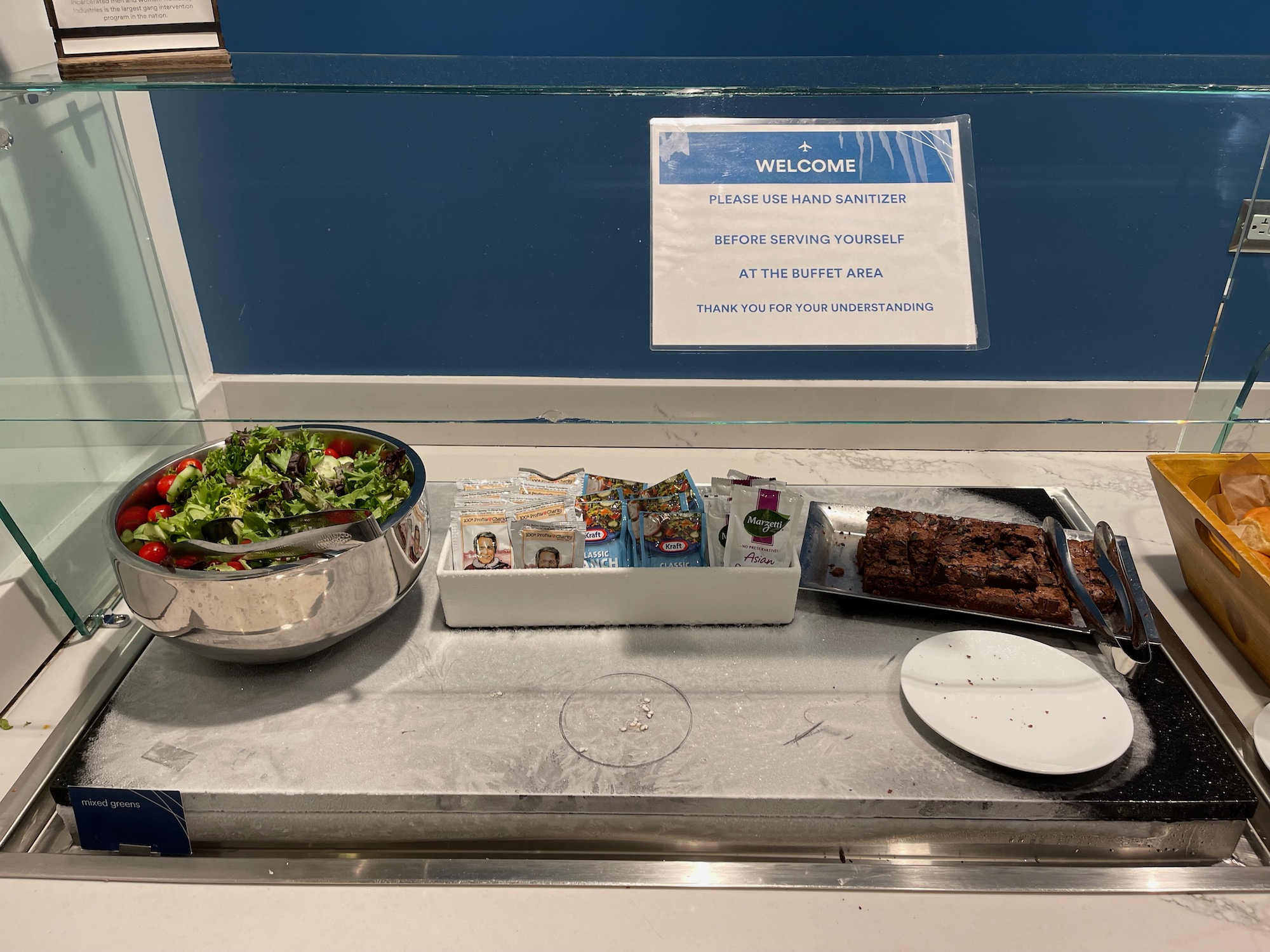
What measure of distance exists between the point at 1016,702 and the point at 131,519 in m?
1.02

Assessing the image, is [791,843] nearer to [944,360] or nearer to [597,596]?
[597,596]

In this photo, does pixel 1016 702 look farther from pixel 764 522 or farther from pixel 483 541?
pixel 483 541

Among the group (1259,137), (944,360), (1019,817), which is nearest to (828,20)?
(1259,137)

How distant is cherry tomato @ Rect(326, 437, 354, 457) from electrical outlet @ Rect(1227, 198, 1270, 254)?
1077 millimetres

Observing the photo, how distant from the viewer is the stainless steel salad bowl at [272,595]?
928 millimetres

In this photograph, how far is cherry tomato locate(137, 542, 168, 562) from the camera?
0.98 metres

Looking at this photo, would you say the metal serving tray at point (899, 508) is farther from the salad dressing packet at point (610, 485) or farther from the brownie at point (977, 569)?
the salad dressing packet at point (610, 485)

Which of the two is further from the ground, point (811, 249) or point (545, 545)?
point (811, 249)

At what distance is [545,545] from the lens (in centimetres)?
107

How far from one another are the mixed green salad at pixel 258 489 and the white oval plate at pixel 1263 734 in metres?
0.98

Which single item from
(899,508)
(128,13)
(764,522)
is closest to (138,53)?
(128,13)

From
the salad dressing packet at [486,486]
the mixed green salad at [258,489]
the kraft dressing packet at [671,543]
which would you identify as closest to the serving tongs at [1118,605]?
the kraft dressing packet at [671,543]

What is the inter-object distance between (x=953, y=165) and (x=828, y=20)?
2.24 ft

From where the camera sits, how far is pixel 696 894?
85cm
